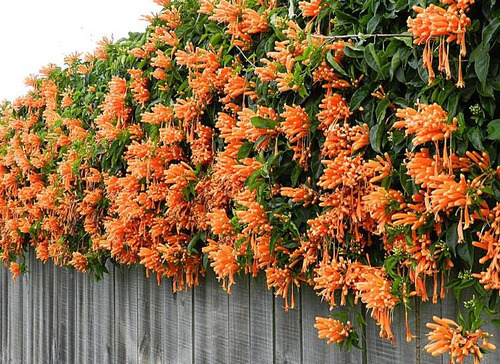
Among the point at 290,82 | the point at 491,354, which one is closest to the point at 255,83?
the point at 290,82

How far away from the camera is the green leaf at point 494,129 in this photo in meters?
1.52

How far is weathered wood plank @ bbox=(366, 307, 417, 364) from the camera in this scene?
200 centimetres

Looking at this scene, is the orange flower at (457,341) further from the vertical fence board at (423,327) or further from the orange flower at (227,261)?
the orange flower at (227,261)

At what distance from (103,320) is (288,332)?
187cm

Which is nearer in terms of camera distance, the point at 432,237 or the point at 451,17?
the point at 451,17

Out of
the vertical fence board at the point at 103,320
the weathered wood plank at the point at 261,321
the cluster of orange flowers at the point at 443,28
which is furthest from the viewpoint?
the vertical fence board at the point at 103,320

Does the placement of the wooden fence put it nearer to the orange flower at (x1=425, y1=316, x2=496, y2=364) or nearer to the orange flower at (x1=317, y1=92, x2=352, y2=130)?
the orange flower at (x1=425, y1=316, x2=496, y2=364)

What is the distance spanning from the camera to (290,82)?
2.00m

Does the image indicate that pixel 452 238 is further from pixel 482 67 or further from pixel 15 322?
pixel 15 322

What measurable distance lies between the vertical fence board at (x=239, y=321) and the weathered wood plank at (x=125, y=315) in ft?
3.17

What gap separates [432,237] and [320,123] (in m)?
0.53

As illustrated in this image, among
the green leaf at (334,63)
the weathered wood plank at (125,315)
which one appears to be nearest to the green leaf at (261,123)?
the green leaf at (334,63)

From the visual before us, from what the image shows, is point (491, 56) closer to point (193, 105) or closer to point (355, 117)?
point (355, 117)

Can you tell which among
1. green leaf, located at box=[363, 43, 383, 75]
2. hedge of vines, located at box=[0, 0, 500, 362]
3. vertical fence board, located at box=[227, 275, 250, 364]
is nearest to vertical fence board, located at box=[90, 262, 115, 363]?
hedge of vines, located at box=[0, 0, 500, 362]
